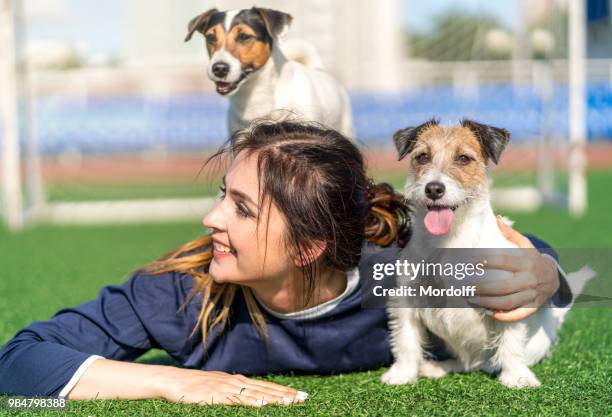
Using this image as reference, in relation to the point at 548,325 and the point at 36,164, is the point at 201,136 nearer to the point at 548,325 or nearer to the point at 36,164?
the point at 36,164

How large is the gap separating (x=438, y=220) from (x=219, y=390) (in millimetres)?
845

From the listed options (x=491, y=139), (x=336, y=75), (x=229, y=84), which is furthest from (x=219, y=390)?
(x=336, y=75)

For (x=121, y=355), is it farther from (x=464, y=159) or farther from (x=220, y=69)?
(x=220, y=69)

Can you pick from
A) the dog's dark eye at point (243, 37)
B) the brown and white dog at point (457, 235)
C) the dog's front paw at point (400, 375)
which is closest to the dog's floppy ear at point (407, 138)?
the brown and white dog at point (457, 235)

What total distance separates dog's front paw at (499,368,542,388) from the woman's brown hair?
0.55 m

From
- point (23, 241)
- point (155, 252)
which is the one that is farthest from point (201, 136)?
point (155, 252)

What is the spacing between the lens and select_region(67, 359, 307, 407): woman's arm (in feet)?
8.32

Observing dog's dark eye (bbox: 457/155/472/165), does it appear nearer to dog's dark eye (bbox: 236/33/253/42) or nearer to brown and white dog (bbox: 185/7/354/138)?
brown and white dog (bbox: 185/7/354/138)

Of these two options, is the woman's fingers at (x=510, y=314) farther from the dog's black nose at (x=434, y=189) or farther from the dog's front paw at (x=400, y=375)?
the dog's black nose at (x=434, y=189)

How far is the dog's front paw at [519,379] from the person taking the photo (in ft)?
8.87

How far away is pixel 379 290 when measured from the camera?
288 centimetres

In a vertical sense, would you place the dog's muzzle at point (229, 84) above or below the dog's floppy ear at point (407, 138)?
above

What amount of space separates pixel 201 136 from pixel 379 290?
28.8 ft

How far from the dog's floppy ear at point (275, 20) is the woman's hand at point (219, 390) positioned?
2207 millimetres
